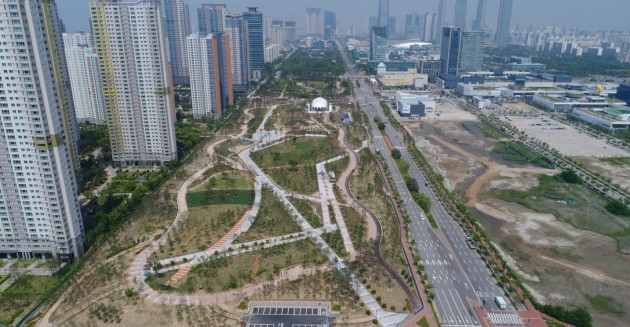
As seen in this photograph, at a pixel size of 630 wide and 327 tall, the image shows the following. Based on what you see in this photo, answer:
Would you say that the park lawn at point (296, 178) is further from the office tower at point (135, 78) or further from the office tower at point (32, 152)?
the office tower at point (32, 152)

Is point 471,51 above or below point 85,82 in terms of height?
above

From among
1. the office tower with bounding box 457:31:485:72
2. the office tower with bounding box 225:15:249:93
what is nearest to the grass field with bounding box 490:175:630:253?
the office tower with bounding box 225:15:249:93

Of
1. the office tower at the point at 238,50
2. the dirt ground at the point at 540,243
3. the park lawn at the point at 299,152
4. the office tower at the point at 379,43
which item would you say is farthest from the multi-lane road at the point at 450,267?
the office tower at the point at 379,43

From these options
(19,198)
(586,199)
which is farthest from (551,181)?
(19,198)

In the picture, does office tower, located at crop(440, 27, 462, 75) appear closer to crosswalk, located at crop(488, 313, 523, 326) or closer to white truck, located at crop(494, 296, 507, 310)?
white truck, located at crop(494, 296, 507, 310)

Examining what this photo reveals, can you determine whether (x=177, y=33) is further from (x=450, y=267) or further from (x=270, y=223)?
(x=450, y=267)

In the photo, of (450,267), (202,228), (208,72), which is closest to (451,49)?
(208,72)
